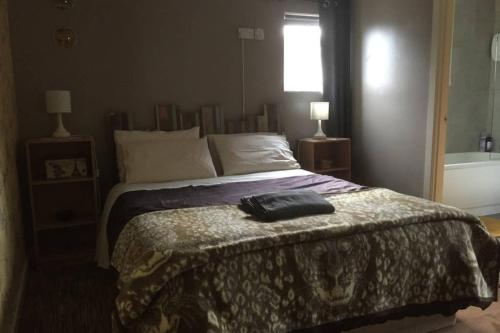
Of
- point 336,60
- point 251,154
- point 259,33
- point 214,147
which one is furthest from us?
point 336,60

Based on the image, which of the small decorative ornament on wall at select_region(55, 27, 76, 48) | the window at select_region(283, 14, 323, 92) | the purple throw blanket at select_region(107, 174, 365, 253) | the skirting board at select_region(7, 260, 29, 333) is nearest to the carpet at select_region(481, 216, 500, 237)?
the purple throw blanket at select_region(107, 174, 365, 253)

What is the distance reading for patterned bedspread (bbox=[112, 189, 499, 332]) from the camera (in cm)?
143

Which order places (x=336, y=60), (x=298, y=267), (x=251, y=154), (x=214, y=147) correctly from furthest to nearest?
1. (x=336, y=60)
2. (x=214, y=147)
3. (x=251, y=154)
4. (x=298, y=267)

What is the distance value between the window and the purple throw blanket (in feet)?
5.09

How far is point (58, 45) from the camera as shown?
3.13 metres

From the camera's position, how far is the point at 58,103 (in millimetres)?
2896

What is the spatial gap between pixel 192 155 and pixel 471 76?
3.37 meters

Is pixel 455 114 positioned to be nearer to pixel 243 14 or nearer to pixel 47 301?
pixel 243 14

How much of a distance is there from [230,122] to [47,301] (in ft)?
6.89

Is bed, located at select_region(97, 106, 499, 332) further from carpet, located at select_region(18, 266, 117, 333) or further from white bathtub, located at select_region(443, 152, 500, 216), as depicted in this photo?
white bathtub, located at select_region(443, 152, 500, 216)

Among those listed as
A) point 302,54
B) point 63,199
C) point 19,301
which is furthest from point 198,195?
point 302,54

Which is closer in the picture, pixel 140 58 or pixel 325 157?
pixel 140 58

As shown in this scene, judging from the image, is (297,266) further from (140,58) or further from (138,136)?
(140,58)

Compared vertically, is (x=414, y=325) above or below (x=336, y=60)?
below
